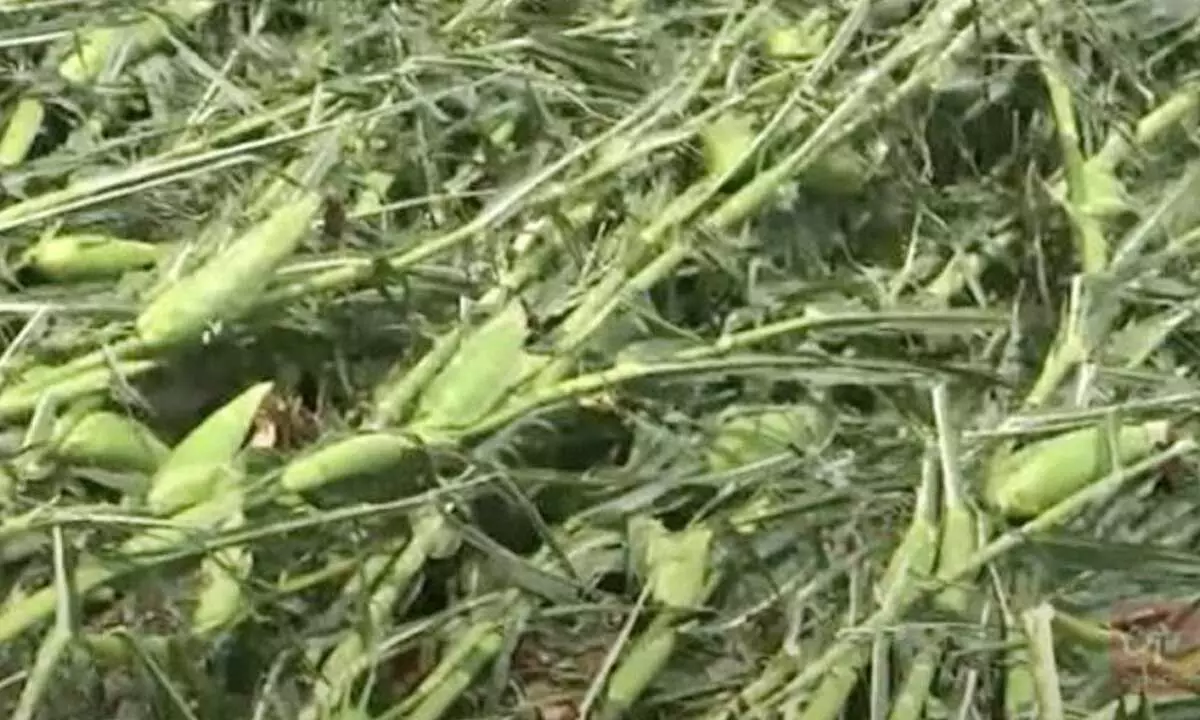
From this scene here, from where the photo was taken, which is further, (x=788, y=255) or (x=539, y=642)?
(x=788, y=255)

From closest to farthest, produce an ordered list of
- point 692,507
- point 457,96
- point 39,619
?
point 39,619
point 692,507
point 457,96

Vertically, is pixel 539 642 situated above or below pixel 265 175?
below

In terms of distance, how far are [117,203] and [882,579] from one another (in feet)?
0.94

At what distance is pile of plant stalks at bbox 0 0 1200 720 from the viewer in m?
0.75

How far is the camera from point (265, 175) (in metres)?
0.87

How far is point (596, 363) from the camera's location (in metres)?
0.82

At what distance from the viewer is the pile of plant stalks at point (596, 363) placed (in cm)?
75

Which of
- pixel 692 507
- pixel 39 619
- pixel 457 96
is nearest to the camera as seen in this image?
pixel 39 619

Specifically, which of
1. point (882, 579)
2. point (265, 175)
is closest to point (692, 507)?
point (882, 579)

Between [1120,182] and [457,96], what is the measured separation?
0.83ft

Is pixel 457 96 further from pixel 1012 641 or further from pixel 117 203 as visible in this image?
pixel 1012 641

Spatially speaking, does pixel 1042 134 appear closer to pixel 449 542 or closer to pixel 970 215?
pixel 970 215

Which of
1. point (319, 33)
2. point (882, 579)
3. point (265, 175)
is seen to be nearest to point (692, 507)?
point (882, 579)

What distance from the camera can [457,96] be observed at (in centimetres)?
95
